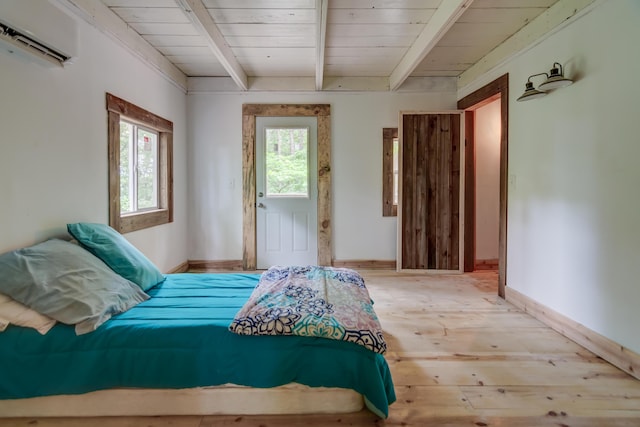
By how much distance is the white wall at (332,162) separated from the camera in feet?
13.9

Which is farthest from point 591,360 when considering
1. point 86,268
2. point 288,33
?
point 288,33

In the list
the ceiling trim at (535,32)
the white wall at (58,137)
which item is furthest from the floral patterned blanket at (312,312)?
the ceiling trim at (535,32)

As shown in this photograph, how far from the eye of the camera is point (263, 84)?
417 cm

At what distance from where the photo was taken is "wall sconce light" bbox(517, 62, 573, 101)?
7.60 feet

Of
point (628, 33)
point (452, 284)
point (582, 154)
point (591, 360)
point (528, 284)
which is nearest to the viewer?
point (628, 33)

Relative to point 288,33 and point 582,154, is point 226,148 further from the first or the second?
point 582,154

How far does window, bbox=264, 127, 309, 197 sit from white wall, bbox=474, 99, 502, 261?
7.38 ft

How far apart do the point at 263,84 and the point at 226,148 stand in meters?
0.93

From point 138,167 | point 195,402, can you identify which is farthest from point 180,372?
point 138,167

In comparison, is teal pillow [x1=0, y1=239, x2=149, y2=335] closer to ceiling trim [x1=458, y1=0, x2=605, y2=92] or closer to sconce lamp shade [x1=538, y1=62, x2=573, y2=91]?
sconce lamp shade [x1=538, y1=62, x2=573, y2=91]

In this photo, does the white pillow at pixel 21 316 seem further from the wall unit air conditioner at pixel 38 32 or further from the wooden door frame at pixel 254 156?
the wooden door frame at pixel 254 156

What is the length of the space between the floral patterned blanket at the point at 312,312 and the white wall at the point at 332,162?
7.15 ft

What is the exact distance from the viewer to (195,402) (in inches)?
61.1

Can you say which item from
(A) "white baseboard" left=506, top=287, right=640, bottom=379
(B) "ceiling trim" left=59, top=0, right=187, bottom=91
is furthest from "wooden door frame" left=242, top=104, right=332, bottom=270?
(A) "white baseboard" left=506, top=287, right=640, bottom=379
